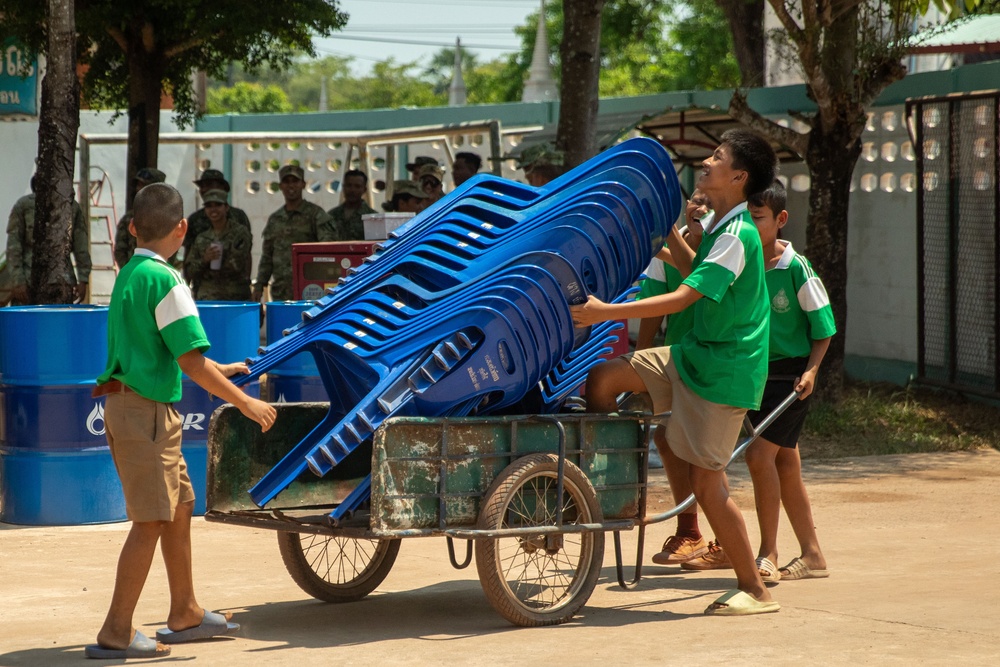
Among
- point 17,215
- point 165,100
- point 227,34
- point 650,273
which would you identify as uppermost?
point 165,100

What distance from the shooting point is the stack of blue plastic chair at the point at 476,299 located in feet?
17.1

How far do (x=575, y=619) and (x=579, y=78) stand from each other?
6844 millimetres

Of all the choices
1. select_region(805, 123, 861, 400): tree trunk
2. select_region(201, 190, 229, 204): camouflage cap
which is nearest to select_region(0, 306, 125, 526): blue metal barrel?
select_region(201, 190, 229, 204): camouflage cap

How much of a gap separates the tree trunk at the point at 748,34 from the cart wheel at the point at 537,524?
1276 cm

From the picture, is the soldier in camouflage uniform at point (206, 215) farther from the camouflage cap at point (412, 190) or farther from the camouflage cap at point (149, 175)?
the camouflage cap at point (412, 190)

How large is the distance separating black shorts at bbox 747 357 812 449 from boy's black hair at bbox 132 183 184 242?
9.25 feet

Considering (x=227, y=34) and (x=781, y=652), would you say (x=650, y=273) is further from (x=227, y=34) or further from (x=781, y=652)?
(x=227, y=34)

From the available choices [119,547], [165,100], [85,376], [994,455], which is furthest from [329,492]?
[165,100]

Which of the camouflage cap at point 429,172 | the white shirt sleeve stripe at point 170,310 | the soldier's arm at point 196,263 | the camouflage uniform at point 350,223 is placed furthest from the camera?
the camouflage cap at point 429,172

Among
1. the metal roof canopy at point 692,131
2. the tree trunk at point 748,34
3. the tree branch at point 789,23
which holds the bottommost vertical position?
the metal roof canopy at point 692,131

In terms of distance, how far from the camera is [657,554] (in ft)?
22.0

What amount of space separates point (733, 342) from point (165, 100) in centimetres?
2217

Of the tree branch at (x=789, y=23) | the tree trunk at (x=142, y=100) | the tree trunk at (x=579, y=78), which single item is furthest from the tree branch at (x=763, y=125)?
the tree trunk at (x=142, y=100)

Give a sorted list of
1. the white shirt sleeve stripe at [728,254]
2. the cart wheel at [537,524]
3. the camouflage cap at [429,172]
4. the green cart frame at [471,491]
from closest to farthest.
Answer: the green cart frame at [471,491] < the cart wheel at [537,524] < the white shirt sleeve stripe at [728,254] < the camouflage cap at [429,172]
